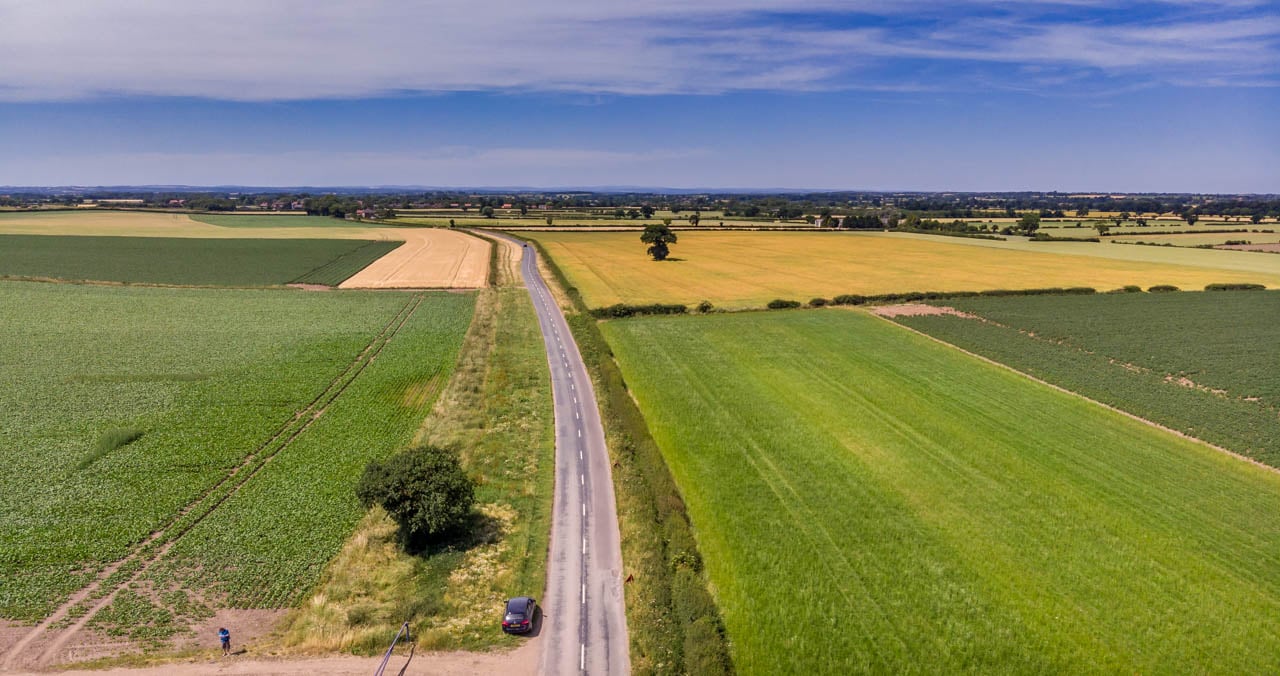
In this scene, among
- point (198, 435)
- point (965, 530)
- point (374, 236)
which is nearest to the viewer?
point (965, 530)

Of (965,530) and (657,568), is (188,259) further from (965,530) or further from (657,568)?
(965,530)

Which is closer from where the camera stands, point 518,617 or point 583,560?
point 518,617

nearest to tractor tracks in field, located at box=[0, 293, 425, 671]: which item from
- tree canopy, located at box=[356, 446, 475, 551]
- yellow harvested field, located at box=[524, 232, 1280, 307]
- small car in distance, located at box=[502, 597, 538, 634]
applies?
tree canopy, located at box=[356, 446, 475, 551]

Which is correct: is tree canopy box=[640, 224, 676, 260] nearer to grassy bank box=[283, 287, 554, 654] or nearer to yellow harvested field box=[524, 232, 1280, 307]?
yellow harvested field box=[524, 232, 1280, 307]

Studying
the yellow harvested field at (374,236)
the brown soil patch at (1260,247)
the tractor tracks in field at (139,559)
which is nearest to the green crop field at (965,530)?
the tractor tracks in field at (139,559)

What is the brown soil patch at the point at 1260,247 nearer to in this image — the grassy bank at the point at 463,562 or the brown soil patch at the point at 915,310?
the brown soil patch at the point at 915,310

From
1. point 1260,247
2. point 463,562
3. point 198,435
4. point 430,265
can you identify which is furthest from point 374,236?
point 1260,247
